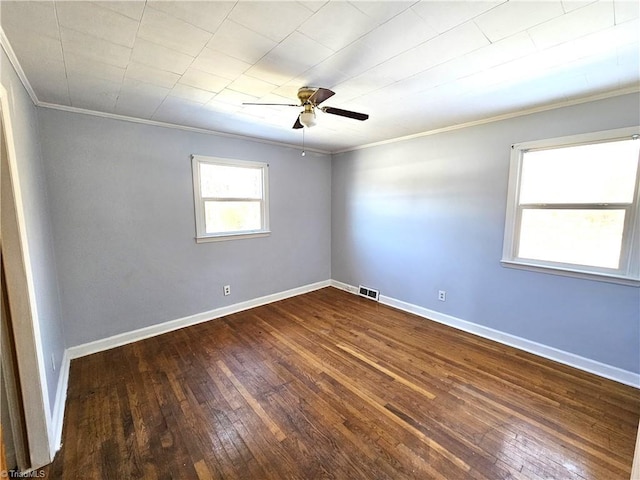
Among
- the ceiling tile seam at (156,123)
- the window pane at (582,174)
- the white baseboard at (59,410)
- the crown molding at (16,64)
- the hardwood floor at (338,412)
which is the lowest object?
the hardwood floor at (338,412)

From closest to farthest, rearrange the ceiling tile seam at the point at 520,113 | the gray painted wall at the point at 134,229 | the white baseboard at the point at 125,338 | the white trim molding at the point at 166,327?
the white baseboard at the point at 125,338, the ceiling tile seam at the point at 520,113, the gray painted wall at the point at 134,229, the white trim molding at the point at 166,327

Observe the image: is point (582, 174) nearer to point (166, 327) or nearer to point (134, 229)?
point (134, 229)

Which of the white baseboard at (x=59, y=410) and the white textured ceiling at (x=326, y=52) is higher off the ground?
the white textured ceiling at (x=326, y=52)

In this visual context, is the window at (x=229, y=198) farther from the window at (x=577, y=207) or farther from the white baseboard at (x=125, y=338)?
the window at (x=577, y=207)

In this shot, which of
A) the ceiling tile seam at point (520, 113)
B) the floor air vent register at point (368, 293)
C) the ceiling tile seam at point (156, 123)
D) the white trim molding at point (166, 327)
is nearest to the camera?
the ceiling tile seam at point (520, 113)

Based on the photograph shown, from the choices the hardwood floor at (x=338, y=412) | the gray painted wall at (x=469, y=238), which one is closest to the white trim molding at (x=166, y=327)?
the hardwood floor at (x=338, y=412)

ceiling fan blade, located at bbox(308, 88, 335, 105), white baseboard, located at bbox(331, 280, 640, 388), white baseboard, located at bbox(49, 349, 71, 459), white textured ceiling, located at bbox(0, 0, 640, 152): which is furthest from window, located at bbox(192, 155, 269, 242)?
white baseboard, located at bbox(331, 280, 640, 388)

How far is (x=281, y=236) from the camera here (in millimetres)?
4188

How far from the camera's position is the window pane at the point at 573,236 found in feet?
7.57

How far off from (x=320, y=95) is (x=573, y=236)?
267cm

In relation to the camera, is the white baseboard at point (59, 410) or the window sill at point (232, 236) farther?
the window sill at point (232, 236)

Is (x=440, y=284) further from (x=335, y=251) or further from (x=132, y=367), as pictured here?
(x=132, y=367)

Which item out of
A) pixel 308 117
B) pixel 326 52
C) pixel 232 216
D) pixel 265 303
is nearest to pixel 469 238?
pixel 308 117

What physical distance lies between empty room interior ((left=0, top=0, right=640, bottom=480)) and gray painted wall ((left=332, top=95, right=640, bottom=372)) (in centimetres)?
2
